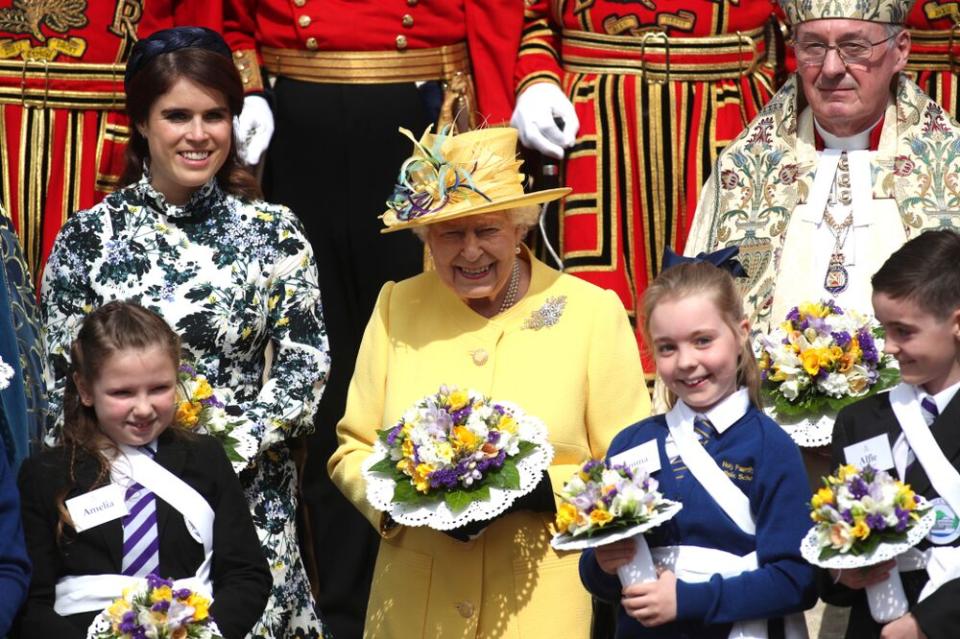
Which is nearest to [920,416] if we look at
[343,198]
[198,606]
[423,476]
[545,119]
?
[423,476]

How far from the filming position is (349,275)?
6.85 metres

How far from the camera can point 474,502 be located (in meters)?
4.93

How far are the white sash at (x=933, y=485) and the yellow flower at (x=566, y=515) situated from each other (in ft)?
2.36

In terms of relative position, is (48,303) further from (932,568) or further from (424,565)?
(932,568)

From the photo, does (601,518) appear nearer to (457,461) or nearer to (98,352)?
(457,461)

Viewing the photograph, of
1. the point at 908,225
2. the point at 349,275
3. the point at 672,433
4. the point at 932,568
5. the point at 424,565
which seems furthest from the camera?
the point at 349,275

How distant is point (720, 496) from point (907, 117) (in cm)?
200

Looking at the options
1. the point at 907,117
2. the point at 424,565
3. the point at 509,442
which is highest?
the point at 907,117

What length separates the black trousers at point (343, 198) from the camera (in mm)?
6805

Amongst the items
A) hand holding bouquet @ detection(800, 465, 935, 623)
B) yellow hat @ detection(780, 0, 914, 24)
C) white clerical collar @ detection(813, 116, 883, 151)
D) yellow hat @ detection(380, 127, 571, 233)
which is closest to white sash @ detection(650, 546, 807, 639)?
hand holding bouquet @ detection(800, 465, 935, 623)

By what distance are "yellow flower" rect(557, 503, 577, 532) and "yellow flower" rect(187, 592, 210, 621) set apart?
81cm

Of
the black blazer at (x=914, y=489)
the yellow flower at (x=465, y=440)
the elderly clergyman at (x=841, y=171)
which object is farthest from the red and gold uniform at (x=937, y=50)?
the yellow flower at (x=465, y=440)

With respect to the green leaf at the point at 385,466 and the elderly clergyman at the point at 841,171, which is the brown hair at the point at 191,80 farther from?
the elderly clergyman at the point at 841,171

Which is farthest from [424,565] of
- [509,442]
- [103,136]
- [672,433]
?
[103,136]
